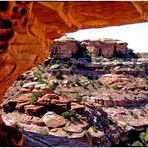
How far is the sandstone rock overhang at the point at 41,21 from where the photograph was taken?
4.60 metres

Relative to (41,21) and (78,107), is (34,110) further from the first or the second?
(41,21)

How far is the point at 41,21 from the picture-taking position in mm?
6277

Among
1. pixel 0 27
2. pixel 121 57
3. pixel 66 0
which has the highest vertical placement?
pixel 66 0

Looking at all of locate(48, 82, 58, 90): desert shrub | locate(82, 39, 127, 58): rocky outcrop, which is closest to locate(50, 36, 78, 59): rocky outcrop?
locate(82, 39, 127, 58): rocky outcrop

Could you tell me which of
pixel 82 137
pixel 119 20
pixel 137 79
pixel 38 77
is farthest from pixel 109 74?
pixel 119 20

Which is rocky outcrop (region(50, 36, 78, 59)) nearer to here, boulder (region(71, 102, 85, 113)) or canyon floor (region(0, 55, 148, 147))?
canyon floor (region(0, 55, 148, 147))

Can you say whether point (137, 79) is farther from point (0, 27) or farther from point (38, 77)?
point (0, 27)

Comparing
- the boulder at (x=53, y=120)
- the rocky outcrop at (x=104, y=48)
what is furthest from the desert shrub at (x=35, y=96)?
the rocky outcrop at (x=104, y=48)

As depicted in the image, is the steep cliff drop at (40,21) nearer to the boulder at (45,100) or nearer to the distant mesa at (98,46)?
the boulder at (45,100)

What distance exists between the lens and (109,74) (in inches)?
1726

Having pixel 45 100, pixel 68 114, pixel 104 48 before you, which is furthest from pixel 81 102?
pixel 104 48

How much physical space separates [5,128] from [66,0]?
2299mm

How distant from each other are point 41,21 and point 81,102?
79.5 feet

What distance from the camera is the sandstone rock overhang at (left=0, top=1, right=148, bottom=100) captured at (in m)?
4.60
